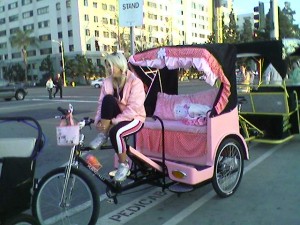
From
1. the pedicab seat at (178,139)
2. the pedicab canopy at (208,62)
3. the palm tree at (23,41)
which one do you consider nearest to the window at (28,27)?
the palm tree at (23,41)

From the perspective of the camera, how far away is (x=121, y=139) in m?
4.29

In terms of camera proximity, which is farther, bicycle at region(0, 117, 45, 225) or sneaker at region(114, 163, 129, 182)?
sneaker at region(114, 163, 129, 182)

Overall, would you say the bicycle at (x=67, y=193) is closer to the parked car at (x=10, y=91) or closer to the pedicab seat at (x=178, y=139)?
the pedicab seat at (x=178, y=139)

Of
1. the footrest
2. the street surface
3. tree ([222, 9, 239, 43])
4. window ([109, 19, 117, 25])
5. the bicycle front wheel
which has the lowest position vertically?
the street surface

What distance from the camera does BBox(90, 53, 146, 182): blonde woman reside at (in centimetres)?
425

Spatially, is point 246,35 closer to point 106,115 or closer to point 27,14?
point 27,14

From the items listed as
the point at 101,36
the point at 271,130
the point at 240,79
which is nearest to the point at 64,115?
the point at 271,130

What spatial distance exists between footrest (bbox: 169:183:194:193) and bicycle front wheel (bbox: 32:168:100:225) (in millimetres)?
1162

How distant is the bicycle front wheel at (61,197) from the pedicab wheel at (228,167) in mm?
1677

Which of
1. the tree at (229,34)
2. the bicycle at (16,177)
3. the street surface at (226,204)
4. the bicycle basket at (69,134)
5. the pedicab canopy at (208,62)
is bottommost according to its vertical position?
the street surface at (226,204)

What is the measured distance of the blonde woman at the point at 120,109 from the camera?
13.9ft

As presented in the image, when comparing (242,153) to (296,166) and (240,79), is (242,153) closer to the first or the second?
(296,166)

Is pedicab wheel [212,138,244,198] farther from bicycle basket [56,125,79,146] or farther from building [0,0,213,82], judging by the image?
building [0,0,213,82]

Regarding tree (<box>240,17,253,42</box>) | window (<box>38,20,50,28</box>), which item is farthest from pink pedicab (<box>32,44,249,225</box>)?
window (<box>38,20,50,28</box>)
